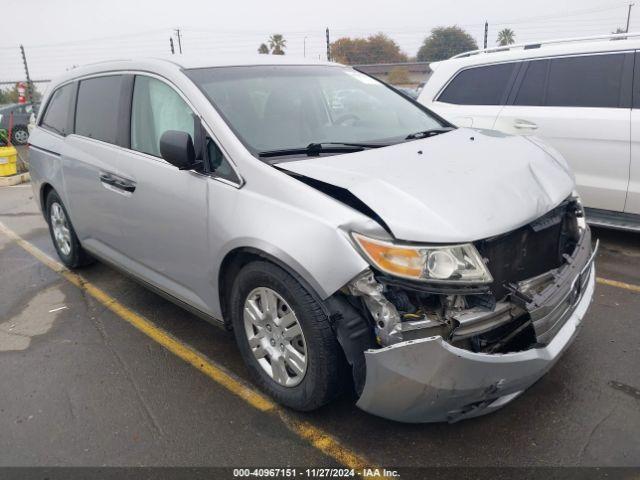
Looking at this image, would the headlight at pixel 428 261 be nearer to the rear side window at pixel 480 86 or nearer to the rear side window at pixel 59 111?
the rear side window at pixel 59 111

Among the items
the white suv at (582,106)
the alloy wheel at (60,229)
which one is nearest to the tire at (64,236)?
the alloy wheel at (60,229)

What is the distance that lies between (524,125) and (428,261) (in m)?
3.46

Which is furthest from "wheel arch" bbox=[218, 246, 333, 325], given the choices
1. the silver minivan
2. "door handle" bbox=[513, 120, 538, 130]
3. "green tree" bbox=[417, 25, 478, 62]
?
"green tree" bbox=[417, 25, 478, 62]

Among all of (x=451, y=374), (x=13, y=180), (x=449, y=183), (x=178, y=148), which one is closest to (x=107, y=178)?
(x=178, y=148)

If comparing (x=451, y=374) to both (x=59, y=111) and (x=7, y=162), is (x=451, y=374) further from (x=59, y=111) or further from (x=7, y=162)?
(x=7, y=162)

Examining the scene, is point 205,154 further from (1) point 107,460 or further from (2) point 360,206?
(1) point 107,460

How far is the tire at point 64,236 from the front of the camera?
4883mm

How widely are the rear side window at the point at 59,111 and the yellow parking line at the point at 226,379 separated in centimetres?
137

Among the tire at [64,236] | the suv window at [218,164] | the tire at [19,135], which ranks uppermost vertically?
the suv window at [218,164]

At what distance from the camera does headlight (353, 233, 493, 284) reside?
7.47ft

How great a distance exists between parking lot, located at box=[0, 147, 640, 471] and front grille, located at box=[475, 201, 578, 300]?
2.39 ft

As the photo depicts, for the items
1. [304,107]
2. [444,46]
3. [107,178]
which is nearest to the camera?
[304,107]

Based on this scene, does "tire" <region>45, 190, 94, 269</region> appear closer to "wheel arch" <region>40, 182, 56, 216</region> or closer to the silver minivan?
"wheel arch" <region>40, 182, 56, 216</region>

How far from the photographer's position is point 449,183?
8.36 ft
